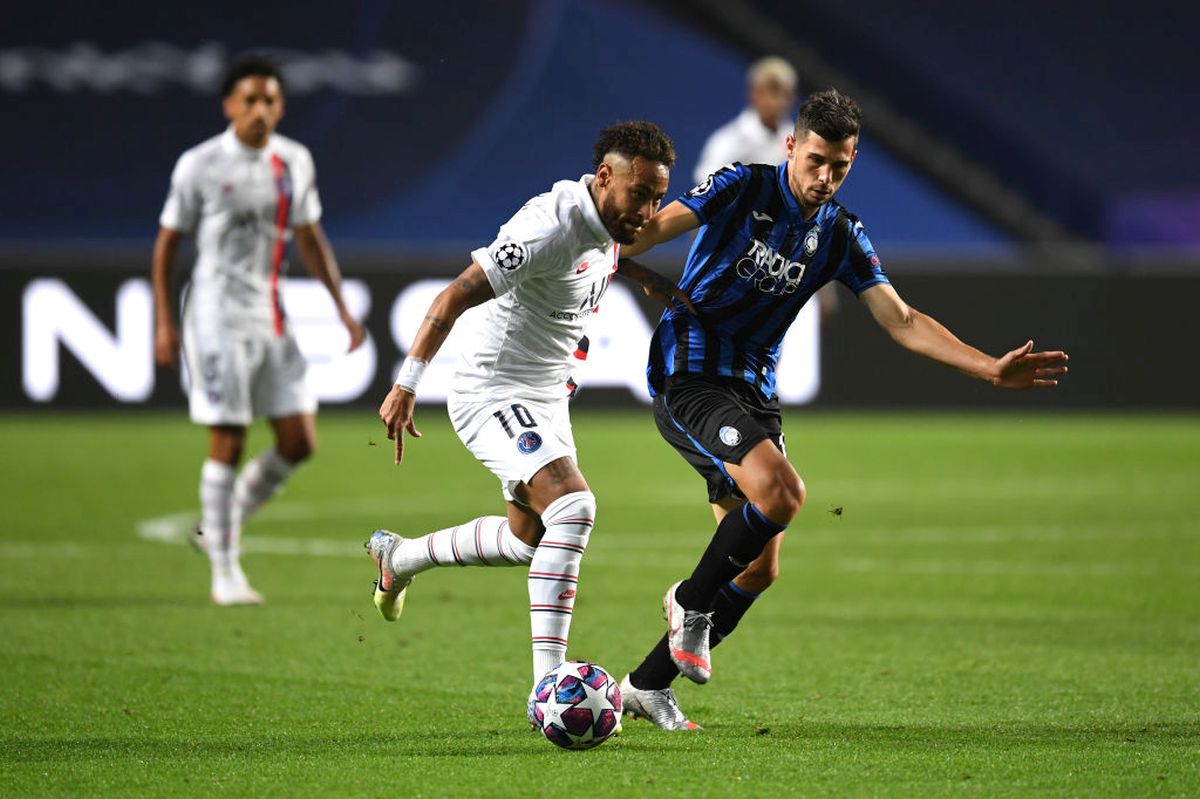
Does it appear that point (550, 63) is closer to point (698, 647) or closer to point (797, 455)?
point (797, 455)

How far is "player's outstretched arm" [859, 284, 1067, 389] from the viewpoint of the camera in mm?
5355

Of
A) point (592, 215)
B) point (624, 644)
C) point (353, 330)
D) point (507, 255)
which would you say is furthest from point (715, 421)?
point (353, 330)

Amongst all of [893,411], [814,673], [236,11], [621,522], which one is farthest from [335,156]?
[814,673]

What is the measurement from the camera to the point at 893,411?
1753 cm

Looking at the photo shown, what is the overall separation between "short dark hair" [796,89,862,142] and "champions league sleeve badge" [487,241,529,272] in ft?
3.07

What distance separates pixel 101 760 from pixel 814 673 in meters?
2.49

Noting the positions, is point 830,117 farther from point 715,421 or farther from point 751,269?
point 715,421

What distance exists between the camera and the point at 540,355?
571cm

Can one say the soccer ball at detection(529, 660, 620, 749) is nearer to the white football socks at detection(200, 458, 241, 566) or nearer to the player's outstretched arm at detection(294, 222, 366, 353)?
the white football socks at detection(200, 458, 241, 566)

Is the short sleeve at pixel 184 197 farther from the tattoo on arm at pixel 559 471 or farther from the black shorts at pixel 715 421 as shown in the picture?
the tattoo on arm at pixel 559 471

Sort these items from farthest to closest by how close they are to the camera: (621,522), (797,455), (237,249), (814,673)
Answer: (797,455) → (621,522) → (237,249) → (814,673)

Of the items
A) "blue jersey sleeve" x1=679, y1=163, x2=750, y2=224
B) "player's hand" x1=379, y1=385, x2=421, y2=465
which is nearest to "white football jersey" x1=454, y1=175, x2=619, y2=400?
"blue jersey sleeve" x1=679, y1=163, x2=750, y2=224

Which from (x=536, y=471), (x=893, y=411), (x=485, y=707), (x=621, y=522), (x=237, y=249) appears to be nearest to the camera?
(x=536, y=471)

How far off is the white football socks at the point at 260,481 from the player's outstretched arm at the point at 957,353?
3513 millimetres
